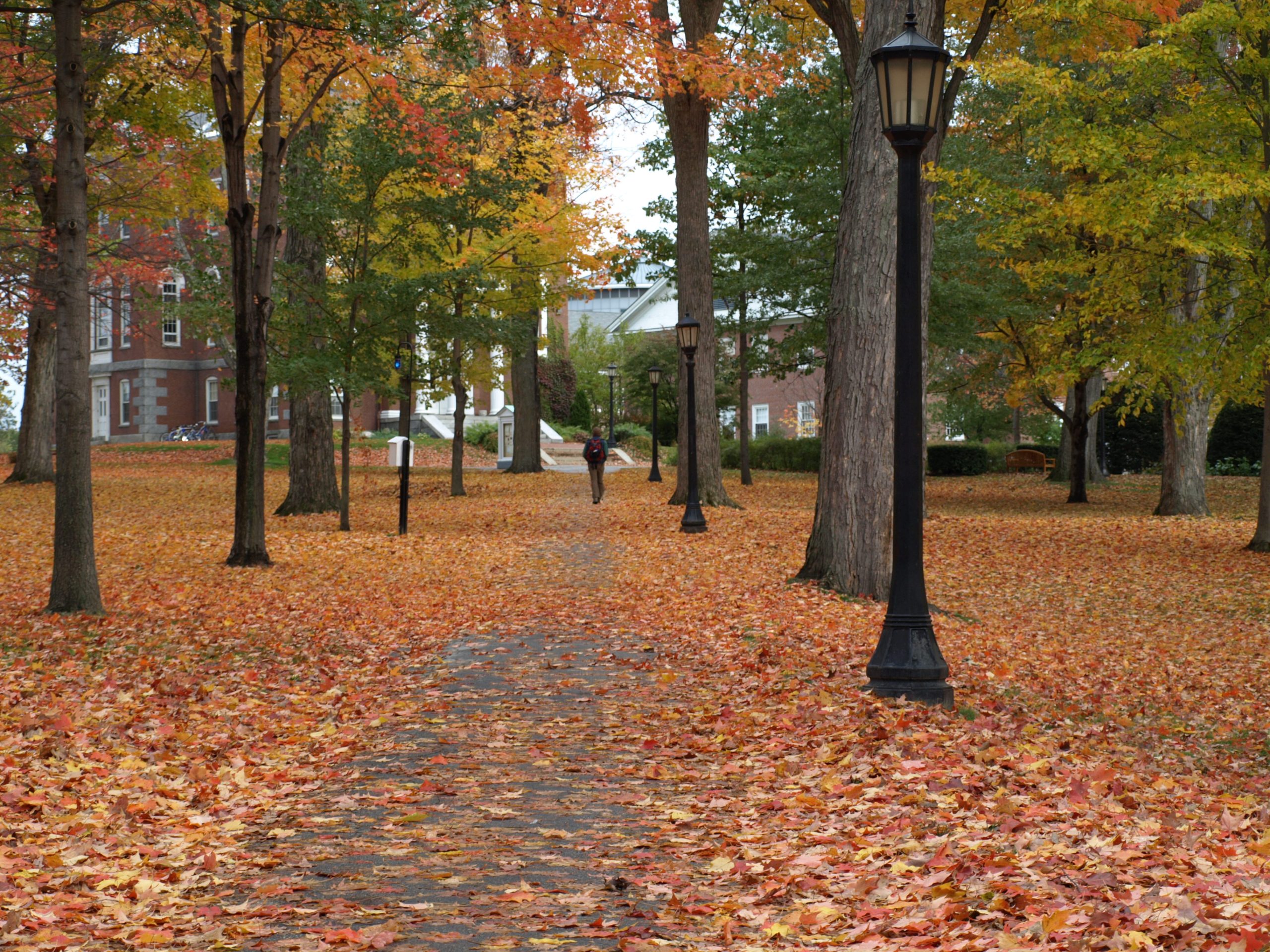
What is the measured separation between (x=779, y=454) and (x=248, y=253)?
28.9 m

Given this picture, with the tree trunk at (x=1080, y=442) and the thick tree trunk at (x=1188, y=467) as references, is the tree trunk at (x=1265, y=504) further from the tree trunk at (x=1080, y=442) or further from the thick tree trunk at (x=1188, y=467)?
the tree trunk at (x=1080, y=442)

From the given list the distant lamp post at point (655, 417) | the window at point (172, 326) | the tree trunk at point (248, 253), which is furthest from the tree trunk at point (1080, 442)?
the window at point (172, 326)

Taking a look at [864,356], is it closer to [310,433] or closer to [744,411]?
[310,433]

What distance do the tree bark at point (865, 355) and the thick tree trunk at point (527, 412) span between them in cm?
2002

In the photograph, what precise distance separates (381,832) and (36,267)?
23671 millimetres

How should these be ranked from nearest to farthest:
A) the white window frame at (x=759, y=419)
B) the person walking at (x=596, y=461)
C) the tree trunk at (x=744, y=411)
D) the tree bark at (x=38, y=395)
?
the person walking at (x=596, y=461) → the tree bark at (x=38, y=395) → the tree trunk at (x=744, y=411) → the white window frame at (x=759, y=419)

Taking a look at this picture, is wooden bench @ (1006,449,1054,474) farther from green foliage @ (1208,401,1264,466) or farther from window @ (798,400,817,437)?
window @ (798,400,817,437)

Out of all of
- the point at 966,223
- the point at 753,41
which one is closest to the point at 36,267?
the point at 753,41

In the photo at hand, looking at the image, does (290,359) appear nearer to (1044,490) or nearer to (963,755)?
(963,755)

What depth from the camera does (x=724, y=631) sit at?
33.9 feet

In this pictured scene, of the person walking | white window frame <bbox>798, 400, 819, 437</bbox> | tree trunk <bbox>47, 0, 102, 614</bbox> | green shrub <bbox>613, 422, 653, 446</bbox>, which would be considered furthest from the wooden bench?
tree trunk <bbox>47, 0, 102, 614</bbox>

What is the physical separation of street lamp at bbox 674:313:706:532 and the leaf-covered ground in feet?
12.1

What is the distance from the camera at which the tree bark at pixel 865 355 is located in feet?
36.6

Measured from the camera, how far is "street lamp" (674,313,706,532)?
18.6m
